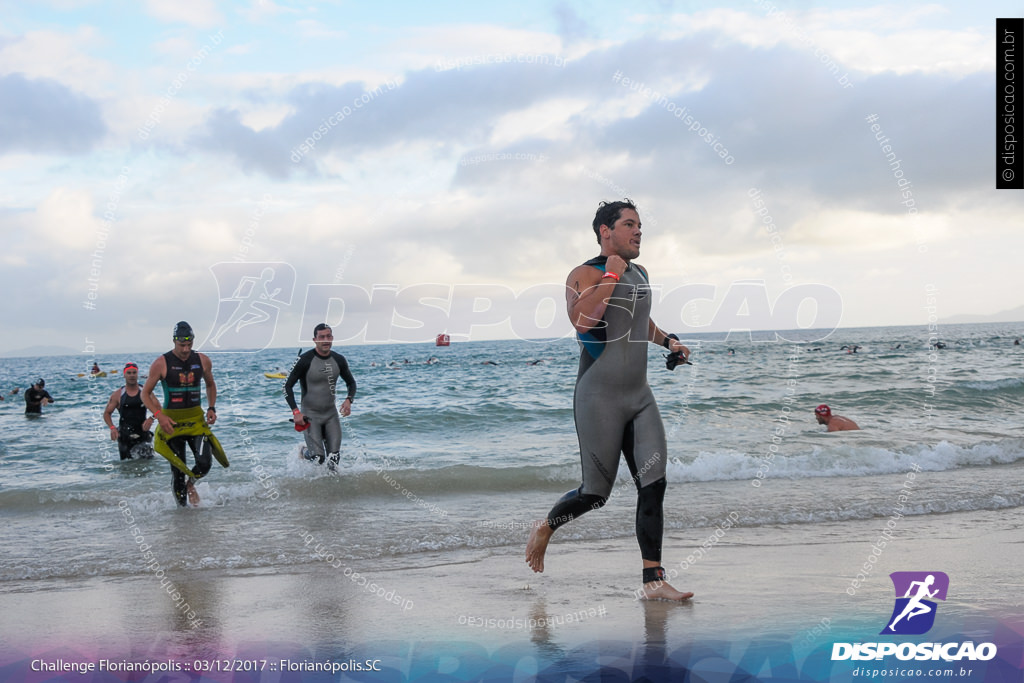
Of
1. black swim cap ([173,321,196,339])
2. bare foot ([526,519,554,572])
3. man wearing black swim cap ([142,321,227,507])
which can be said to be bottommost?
bare foot ([526,519,554,572])

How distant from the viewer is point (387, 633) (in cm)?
440

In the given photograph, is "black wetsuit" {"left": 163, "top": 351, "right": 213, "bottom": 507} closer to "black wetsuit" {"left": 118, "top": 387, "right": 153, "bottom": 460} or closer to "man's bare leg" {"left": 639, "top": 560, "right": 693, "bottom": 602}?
"black wetsuit" {"left": 118, "top": 387, "right": 153, "bottom": 460}

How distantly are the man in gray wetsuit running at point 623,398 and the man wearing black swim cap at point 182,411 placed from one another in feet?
18.5

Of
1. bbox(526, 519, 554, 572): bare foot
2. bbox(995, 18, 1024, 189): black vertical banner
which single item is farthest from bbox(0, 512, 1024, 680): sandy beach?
bbox(995, 18, 1024, 189): black vertical banner

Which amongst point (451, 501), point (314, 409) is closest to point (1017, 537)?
point (451, 501)

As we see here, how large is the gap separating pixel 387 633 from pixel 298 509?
506 centimetres

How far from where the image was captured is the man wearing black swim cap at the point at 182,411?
892 cm

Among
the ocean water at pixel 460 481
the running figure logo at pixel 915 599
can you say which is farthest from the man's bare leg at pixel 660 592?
the ocean water at pixel 460 481

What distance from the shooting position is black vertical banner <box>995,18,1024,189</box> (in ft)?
25.7

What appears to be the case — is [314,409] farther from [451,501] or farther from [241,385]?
Result: [241,385]

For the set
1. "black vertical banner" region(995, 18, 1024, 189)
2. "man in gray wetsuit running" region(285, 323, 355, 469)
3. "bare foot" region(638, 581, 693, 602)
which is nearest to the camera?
"bare foot" region(638, 581, 693, 602)

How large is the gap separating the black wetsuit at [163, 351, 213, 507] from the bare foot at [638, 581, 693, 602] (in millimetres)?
6010

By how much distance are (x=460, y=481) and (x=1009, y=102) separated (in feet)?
25.3

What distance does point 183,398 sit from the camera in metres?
9.09
